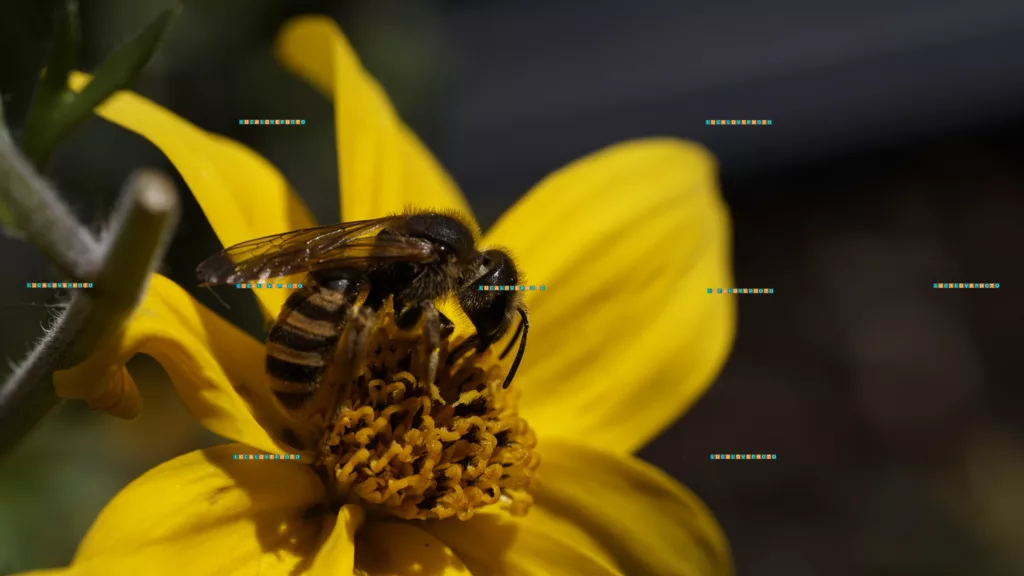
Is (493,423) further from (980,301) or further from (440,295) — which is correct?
(980,301)

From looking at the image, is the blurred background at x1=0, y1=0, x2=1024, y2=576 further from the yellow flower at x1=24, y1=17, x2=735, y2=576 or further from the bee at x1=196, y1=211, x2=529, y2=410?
the bee at x1=196, y1=211, x2=529, y2=410

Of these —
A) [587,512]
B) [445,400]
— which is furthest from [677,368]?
[445,400]

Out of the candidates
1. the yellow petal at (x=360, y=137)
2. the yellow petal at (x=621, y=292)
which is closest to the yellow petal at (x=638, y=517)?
the yellow petal at (x=621, y=292)

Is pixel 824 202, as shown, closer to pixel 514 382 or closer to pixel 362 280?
pixel 514 382

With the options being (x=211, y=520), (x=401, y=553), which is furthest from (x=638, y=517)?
(x=211, y=520)

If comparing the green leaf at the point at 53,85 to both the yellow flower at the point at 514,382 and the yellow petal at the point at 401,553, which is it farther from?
the yellow petal at the point at 401,553

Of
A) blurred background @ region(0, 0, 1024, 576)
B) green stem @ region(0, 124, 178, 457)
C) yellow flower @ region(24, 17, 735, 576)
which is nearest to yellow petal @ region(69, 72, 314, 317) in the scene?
yellow flower @ region(24, 17, 735, 576)
